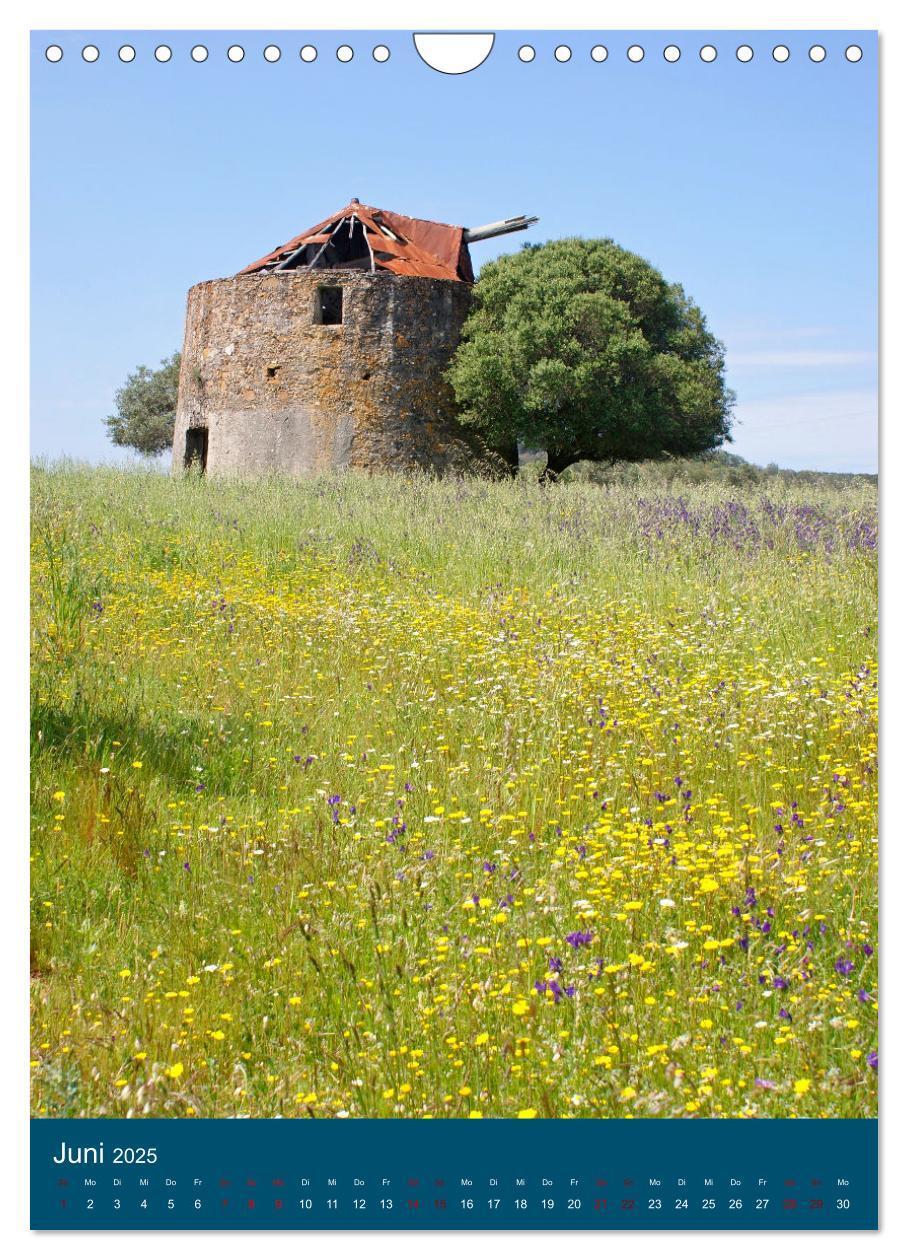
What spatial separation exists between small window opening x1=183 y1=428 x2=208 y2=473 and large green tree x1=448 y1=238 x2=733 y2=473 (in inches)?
208

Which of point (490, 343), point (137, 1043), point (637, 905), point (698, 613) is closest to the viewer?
point (137, 1043)

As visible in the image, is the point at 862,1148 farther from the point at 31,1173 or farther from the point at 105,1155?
the point at 31,1173

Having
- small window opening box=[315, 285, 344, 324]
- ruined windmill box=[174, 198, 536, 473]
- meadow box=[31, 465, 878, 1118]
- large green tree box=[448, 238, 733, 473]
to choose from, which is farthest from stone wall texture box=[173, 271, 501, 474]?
meadow box=[31, 465, 878, 1118]

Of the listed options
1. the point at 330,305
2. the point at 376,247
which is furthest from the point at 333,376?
the point at 376,247

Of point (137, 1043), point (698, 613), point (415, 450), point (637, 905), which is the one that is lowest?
point (137, 1043)

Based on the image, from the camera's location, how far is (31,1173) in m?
2.46

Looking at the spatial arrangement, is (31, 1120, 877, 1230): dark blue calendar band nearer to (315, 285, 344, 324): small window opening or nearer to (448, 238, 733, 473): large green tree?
(448, 238, 733, 473): large green tree

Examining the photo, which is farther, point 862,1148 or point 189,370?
point 189,370

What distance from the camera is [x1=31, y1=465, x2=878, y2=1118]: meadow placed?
266 centimetres

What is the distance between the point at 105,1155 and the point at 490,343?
18856 millimetres

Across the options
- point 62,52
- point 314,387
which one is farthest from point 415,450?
point 62,52

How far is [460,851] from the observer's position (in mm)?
3721

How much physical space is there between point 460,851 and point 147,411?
3889 cm

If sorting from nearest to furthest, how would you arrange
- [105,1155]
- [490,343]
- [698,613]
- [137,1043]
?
[105,1155] → [137,1043] → [698,613] → [490,343]
